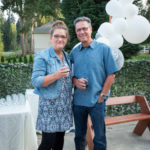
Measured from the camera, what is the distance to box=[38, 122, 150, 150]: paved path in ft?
10.1

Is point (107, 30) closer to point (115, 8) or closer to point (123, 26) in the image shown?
point (123, 26)

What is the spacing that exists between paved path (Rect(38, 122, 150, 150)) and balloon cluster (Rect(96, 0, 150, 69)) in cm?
166

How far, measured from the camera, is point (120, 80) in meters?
4.43

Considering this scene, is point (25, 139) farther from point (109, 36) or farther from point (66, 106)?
point (109, 36)

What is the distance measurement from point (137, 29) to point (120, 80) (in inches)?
71.5

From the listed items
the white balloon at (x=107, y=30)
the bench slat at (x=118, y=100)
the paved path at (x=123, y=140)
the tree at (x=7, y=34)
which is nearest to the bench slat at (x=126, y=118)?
the bench slat at (x=118, y=100)

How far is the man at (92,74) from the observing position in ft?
6.54

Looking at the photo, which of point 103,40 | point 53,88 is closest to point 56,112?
point 53,88

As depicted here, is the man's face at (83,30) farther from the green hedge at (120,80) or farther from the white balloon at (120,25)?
the green hedge at (120,80)

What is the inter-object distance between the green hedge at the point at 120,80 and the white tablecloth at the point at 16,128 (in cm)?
141

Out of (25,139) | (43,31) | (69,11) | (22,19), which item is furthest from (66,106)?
(43,31)

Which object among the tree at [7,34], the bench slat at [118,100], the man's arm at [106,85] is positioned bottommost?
the bench slat at [118,100]

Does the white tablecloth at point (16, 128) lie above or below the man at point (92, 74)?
below

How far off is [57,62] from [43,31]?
30.0 meters
